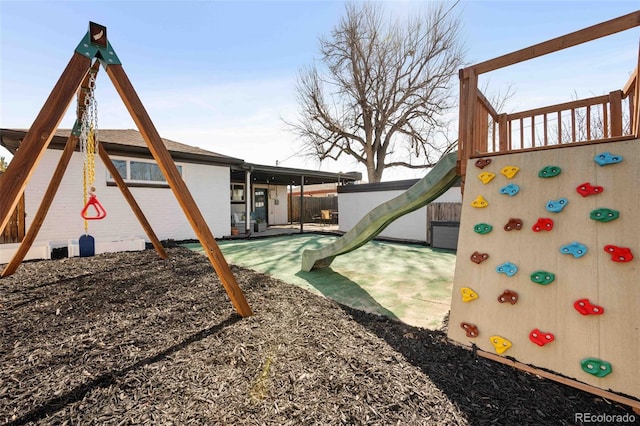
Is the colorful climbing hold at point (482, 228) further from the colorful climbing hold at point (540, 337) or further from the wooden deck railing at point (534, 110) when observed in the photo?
the colorful climbing hold at point (540, 337)

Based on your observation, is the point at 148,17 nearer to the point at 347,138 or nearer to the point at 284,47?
the point at 284,47

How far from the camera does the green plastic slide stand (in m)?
2.92

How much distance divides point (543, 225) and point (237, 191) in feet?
42.3

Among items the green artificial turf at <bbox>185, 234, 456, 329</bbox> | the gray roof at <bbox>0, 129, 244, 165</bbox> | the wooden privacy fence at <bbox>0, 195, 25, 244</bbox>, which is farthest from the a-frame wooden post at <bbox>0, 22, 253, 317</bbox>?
the wooden privacy fence at <bbox>0, 195, 25, 244</bbox>

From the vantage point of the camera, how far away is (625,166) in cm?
180

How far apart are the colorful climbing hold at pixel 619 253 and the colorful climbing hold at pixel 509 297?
605mm

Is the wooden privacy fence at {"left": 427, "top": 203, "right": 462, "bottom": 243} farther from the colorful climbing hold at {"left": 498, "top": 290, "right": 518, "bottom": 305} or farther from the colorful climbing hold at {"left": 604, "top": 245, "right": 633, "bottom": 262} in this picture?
the colorful climbing hold at {"left": 604, "top": 245, "right": 633, "bottom": 262}

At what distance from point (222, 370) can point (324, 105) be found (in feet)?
51.9

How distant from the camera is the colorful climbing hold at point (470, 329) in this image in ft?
6.93

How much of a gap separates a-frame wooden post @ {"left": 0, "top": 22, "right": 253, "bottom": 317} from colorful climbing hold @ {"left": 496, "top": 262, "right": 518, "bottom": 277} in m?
2.38

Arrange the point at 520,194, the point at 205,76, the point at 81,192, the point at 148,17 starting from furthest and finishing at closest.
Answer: the point at 205,76 → the point at 81,192 → the point at 148,17 → the point at 520,194

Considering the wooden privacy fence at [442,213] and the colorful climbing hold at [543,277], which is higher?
the wooden privacy fence at [442,213]

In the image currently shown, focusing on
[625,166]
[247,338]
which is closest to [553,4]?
[625,166]

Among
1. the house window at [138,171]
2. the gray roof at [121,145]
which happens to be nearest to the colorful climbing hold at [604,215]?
the gray roof at [121,145]
